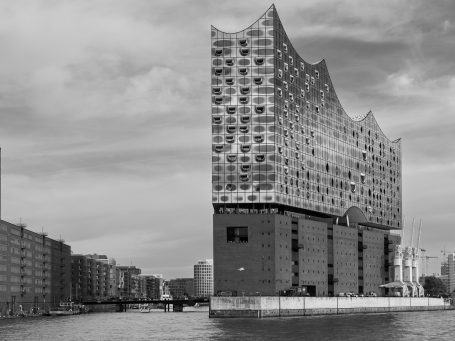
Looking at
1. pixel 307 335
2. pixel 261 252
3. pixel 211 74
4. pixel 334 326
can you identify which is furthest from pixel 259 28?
pixel 307 335

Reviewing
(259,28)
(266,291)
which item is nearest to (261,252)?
(266,291)

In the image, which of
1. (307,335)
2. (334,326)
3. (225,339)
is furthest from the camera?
(334,326)

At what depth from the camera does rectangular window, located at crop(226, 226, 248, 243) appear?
185 metres

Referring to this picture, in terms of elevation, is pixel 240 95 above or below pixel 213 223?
above

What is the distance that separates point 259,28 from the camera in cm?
19175

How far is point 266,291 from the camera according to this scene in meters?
185

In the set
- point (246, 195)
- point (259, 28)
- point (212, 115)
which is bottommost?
point (246, 195)

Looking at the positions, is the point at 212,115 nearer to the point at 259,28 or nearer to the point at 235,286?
the point at 259,28

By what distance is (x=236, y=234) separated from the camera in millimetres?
185375

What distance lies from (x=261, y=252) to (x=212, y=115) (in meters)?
31.6

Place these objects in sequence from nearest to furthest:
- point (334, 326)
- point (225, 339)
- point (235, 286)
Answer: point (225, 339)
point (334, 326)
point (235, 286)

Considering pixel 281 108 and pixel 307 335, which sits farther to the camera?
pixel 281 108

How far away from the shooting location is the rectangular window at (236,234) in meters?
185

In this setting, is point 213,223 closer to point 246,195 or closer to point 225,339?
point 246,195
